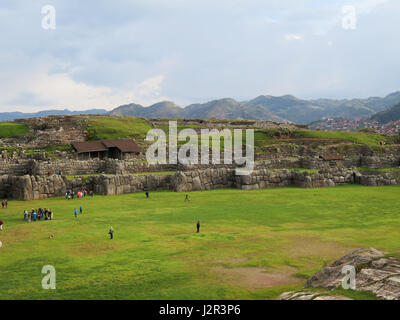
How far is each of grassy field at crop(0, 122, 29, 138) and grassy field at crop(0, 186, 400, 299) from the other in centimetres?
4525

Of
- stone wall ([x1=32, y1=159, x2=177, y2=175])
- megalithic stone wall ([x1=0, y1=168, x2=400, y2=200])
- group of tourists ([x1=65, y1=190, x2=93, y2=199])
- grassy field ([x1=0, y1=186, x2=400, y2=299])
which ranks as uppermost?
stone wall ([x1=32, y1=159, x2=177, y2=175])

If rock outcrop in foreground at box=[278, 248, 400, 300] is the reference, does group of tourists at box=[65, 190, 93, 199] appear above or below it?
below

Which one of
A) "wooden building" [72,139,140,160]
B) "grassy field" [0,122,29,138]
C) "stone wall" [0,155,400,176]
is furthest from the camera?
"grassy field" [0,122,29,138]

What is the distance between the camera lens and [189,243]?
2269cm

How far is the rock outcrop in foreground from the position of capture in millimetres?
11039

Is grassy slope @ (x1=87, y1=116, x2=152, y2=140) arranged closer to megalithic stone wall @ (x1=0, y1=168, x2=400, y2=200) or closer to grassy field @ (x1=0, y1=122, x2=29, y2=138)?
grassy field @ (x1=0, y1=122, x2=29, y2=138)

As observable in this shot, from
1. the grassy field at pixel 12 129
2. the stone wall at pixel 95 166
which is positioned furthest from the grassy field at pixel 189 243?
the grassy field at pixel 12 129

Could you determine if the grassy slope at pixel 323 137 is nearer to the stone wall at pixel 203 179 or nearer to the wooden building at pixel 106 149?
the wooden building at pixel 106 149

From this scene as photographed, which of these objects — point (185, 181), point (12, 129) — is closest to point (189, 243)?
point (185, 181)

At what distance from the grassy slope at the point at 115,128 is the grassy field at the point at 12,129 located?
14565 mm

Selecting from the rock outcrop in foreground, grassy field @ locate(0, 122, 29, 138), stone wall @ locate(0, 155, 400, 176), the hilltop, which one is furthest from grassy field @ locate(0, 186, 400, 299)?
grassy field @ locate(0, 122, 29, 138)

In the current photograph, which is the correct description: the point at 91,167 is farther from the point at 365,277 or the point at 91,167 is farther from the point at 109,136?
the point at 365,277

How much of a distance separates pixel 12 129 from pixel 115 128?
892 inches

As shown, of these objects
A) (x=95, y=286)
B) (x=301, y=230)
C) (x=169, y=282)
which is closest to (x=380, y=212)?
(x=301, y=230)
